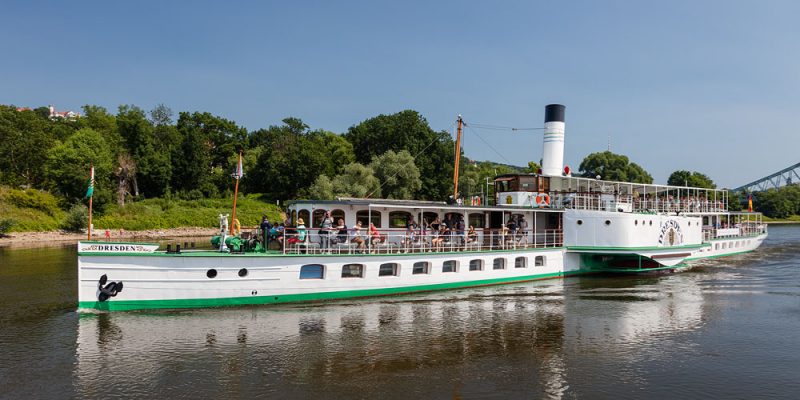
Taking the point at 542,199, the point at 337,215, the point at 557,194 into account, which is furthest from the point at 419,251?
the point at 557,194

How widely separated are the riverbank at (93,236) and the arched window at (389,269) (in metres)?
43.9

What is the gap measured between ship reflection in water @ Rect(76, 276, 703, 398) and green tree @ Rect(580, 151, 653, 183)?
283 feet

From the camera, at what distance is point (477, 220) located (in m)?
28.4

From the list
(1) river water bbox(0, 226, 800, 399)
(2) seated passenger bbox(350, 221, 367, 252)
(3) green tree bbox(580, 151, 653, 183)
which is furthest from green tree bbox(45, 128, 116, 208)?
(3) green tree bbox(580, 151, 653, 183)

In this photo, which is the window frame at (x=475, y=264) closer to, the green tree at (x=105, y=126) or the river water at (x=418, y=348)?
the river water at (x=418, y=348)

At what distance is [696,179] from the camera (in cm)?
10900

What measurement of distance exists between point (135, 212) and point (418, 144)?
133 ft

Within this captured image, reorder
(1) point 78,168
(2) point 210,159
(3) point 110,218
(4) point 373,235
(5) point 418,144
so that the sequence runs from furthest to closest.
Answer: (2) point 210,159
(5) point 418,144
(1) point 78,168
(3) point 110,218
(4) point 373,235

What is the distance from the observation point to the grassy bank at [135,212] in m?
60.2

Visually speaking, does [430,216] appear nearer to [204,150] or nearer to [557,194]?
[557,194]

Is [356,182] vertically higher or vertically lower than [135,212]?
higher

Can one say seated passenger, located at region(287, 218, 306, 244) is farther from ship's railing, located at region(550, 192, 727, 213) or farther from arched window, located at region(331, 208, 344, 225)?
ship's railing, located at region(550, 192, 727, 213)

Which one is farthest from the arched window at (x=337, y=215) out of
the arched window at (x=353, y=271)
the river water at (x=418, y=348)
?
the river water at (x=418, y=348)

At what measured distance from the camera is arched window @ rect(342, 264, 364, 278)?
72.1 feet
